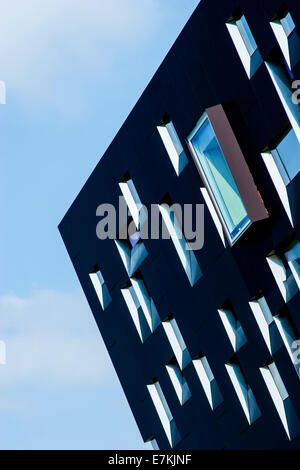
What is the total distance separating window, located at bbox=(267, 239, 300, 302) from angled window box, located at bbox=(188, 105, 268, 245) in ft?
3.61

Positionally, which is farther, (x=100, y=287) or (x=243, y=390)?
(x=100, y=287)

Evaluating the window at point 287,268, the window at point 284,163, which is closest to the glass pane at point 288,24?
the window at point 284,163

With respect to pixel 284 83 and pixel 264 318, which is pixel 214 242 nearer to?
pixel 264 318

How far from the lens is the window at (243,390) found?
26.7 metres

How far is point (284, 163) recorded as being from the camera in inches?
920

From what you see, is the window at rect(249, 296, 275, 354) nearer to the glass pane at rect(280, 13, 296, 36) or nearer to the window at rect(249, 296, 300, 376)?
the window at rect(249, 296, 300, 376)

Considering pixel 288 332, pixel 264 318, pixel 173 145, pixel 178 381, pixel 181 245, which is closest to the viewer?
pixel 288 332

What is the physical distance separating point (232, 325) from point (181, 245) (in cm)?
326

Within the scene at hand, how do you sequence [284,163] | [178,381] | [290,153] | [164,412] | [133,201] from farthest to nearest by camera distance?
[164,412]
[133,201]
[178,381]
[284,163]
[290,153]

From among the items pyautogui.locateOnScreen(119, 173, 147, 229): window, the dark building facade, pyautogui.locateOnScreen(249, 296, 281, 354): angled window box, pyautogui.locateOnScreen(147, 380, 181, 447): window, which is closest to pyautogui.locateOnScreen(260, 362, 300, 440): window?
the dark building facade

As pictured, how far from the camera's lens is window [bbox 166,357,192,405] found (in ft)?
99.5

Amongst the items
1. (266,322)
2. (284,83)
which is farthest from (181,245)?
(284,83)

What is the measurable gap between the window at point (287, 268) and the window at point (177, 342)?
6534mm

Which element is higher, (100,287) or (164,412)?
(100,287)
